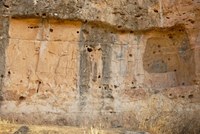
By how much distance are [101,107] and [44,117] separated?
1.24 meters

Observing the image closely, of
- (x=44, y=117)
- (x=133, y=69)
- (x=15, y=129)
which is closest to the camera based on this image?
(x=15, y=129)

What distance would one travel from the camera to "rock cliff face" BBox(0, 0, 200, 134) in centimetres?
818

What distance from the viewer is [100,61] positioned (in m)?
8.57

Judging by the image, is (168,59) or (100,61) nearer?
(100,61)

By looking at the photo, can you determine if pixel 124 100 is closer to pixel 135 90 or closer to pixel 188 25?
pixel 135 90

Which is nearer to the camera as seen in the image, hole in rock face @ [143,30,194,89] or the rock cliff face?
the rock cliff face

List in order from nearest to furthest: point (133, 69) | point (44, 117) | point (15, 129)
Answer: point (15, 129) → point (44, 117) → point (133, 69)

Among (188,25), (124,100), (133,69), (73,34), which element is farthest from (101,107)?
(188,25)

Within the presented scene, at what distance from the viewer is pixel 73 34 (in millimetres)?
8570

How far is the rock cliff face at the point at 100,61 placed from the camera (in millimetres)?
8180

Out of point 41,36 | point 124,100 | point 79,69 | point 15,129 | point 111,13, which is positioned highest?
point 111,13

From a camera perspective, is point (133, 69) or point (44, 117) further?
point (133, 69)

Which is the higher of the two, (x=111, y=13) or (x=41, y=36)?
(x=111, y=13)

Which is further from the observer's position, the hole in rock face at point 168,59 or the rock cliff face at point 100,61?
the hole in rock face at point 168,59
